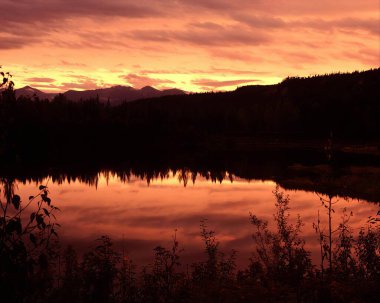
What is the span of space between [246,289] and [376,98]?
182269mm

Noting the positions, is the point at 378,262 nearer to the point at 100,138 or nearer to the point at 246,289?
the point at 246,289

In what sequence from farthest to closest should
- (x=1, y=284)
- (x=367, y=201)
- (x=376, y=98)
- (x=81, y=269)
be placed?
1. (x=376, y=98)
2. (x=367, y=201)
3. (x=81, y=269)
4. (x=1, y=284)

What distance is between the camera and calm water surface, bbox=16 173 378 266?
28.0 meters

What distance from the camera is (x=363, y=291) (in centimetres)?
1362

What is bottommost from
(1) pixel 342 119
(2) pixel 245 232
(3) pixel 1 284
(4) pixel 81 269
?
(2) pixel 245 232

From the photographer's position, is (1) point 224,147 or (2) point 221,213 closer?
(2) point 221,213

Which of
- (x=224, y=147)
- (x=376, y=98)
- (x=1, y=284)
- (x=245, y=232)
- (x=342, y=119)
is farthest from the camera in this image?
(x=376, y=98)

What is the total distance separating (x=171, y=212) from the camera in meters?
39.9

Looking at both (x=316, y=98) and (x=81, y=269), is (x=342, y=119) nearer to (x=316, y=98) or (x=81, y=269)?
(x=316, y=98)

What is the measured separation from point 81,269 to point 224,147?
114985mm

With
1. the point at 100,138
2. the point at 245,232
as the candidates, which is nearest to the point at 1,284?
the point at 245,232

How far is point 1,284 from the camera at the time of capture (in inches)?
243

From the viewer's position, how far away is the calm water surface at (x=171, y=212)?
28.0 metres

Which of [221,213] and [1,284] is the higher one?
[1,284]
